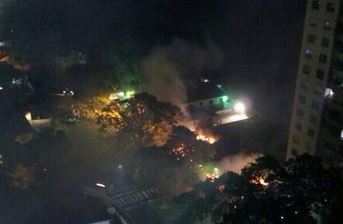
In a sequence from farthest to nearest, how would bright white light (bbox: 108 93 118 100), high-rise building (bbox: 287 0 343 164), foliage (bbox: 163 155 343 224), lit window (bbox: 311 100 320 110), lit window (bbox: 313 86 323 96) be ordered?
bright white light (bbox: 108 93 118 100) → lit window (bbox: 311 100 320 110) → lit window (bbox: 313 86 323 96) → high-rise building (bbox: 287 0 343 164) → foliage (bbox: 163 155 343 224)

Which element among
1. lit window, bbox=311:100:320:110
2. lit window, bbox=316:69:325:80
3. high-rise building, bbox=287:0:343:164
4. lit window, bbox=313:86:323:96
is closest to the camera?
high-rise building, bbox=287:0:343:164

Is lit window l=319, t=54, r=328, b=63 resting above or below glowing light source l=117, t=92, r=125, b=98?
below

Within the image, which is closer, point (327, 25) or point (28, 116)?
point (327, 25)

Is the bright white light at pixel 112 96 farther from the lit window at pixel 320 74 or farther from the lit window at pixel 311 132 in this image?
the lit window at pixel 320 74

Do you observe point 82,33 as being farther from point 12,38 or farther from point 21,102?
point 21,102

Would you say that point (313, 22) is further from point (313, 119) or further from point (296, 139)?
point (296, 139)

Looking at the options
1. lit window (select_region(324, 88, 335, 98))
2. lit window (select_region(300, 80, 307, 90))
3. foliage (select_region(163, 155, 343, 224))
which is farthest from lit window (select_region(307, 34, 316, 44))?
foliage (select_region(163, 155, 343, 224))

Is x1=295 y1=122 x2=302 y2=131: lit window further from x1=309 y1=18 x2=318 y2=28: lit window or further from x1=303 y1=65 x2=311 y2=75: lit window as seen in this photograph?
x1=309 y1=18 x2=318 y2=28: lit window

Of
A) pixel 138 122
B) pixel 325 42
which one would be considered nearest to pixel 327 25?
pixel 325 42

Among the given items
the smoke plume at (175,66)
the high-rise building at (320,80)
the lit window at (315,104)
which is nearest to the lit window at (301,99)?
the high-rise building at (320,80)
